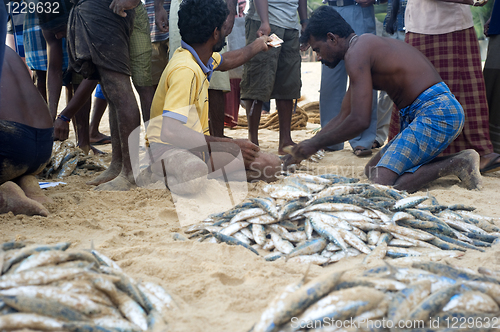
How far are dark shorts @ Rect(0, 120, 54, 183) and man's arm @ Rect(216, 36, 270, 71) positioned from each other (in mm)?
2005

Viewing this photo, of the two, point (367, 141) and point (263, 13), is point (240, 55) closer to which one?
point (263, 13)

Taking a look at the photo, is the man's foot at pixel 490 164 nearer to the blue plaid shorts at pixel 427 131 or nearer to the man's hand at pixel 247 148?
the blue plaid shorts at pixel 427 131

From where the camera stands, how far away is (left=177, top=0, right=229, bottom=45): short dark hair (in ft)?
11.3

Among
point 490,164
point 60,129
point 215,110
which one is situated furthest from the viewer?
point 215,110

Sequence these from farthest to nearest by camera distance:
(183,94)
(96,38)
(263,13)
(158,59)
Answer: (158,59), (263,13), (96,38), (183,94)

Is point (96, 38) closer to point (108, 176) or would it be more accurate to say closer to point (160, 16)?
point (108, 176)

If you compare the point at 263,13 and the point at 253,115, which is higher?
the point at 263,13

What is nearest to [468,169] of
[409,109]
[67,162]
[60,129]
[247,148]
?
[409,109]

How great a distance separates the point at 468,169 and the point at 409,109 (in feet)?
2.62

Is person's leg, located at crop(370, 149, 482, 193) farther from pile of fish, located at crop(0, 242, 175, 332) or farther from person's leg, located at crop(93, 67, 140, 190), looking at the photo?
pile of fish, located at crop(0, 242, 175, 332)

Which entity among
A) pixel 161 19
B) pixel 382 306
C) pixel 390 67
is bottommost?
pixel 382 306

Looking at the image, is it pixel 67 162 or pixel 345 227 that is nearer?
pixel 345 227

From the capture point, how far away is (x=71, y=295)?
5.02 feet

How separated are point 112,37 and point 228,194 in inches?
69.1
